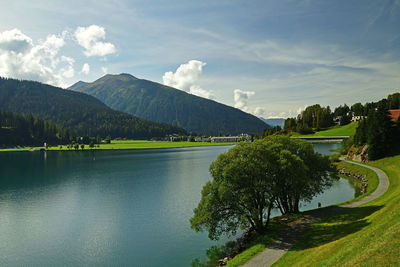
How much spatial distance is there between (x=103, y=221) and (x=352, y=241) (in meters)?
37.1

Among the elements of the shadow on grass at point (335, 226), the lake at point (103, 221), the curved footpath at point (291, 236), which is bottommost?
the lake at point (103, 221)

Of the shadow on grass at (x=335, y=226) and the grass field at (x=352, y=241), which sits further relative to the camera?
the shadow on grass at (x=335, y=226)

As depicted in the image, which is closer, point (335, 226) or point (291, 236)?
point (291, 236)

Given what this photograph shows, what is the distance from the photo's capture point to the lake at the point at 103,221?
104 ft

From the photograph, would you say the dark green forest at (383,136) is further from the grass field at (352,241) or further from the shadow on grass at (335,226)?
the shadow on grass at (335,226)

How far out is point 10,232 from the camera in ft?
130

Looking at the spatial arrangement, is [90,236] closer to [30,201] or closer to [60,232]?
[60,232]

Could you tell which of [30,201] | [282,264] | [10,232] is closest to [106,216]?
[10,232]

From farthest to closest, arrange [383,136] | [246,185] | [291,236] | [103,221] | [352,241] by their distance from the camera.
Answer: [383,136], [103,221], [246,185], [291,236], [352,241]

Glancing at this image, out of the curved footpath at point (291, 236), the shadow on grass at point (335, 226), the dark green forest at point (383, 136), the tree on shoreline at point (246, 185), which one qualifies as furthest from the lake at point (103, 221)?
the dark green forest at point (383, 136)

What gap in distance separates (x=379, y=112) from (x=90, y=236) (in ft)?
263

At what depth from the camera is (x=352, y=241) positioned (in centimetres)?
2072

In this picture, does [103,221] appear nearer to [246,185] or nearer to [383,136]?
[246,185]

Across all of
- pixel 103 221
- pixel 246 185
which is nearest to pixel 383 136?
pixel 246 185
